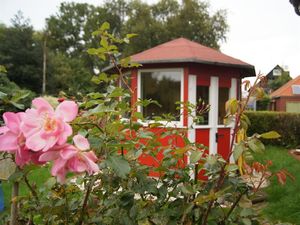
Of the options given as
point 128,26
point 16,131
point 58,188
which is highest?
point 128,26

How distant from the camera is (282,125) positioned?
1298 cm

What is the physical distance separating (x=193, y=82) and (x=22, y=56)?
30.4 meters

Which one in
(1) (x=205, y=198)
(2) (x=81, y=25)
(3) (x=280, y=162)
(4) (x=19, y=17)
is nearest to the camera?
(1) (x=205, y=198)

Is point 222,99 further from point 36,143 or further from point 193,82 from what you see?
point 36,143

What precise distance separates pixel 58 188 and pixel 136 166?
526 millimetres

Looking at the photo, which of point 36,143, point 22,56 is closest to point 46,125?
point 36,143

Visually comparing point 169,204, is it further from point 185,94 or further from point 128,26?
point 128,26

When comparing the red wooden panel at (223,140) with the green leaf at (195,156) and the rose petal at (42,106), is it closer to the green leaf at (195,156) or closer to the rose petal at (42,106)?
the green leaf at (195,156)

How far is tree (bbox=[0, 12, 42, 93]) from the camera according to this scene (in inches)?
1292

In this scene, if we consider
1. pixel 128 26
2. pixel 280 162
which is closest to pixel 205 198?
pixel 280 162

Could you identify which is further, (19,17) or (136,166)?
(19,17)

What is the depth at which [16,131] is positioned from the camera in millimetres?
783

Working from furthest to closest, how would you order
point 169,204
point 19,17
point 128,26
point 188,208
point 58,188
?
point 19,17, point 128,26, point 58,188, point 169,204, point 188,208

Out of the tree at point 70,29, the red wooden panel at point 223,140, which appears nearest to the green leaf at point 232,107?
the red wooden panel at point 223,140
